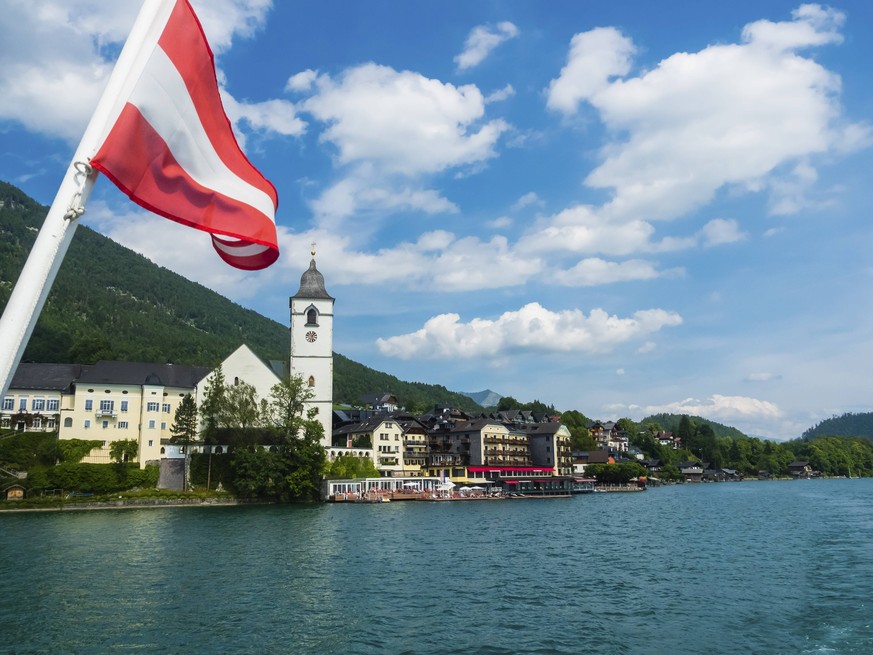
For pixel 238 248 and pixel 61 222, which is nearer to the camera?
pixel 61 222

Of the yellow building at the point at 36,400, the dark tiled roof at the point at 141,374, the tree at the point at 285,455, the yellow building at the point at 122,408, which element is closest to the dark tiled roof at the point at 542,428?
the tree at the point at 285,455

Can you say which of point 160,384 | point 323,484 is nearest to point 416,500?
point 323,484

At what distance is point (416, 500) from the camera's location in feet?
295

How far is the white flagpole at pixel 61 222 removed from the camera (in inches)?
202

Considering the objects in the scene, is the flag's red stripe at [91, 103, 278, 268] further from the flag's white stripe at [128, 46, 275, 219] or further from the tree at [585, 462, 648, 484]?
the tree at [585, 462, 648, 484]

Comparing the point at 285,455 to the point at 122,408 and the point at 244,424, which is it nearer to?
the point at 244,424

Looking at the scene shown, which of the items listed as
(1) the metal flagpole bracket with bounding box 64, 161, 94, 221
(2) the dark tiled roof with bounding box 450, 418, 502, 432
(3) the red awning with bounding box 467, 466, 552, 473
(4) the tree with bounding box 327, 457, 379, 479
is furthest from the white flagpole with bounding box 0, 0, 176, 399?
(2) the dark tiled roof with bounding box 450, 418, 502, 432

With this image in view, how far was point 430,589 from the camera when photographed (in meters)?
28.5

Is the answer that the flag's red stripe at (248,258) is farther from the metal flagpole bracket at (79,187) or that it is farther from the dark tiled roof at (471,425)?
the dark tiled roof at (471,425)

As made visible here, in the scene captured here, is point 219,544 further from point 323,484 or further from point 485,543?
point 323,484

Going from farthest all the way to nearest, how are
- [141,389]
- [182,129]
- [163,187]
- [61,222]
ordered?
1. [141,389]
2. [182,129]
3. [163,187]
4. [61,222]

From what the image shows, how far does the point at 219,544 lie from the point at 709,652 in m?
30.0

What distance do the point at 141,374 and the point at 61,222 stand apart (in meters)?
89.0

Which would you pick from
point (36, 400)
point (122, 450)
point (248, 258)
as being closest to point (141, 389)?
point (122, 450)
